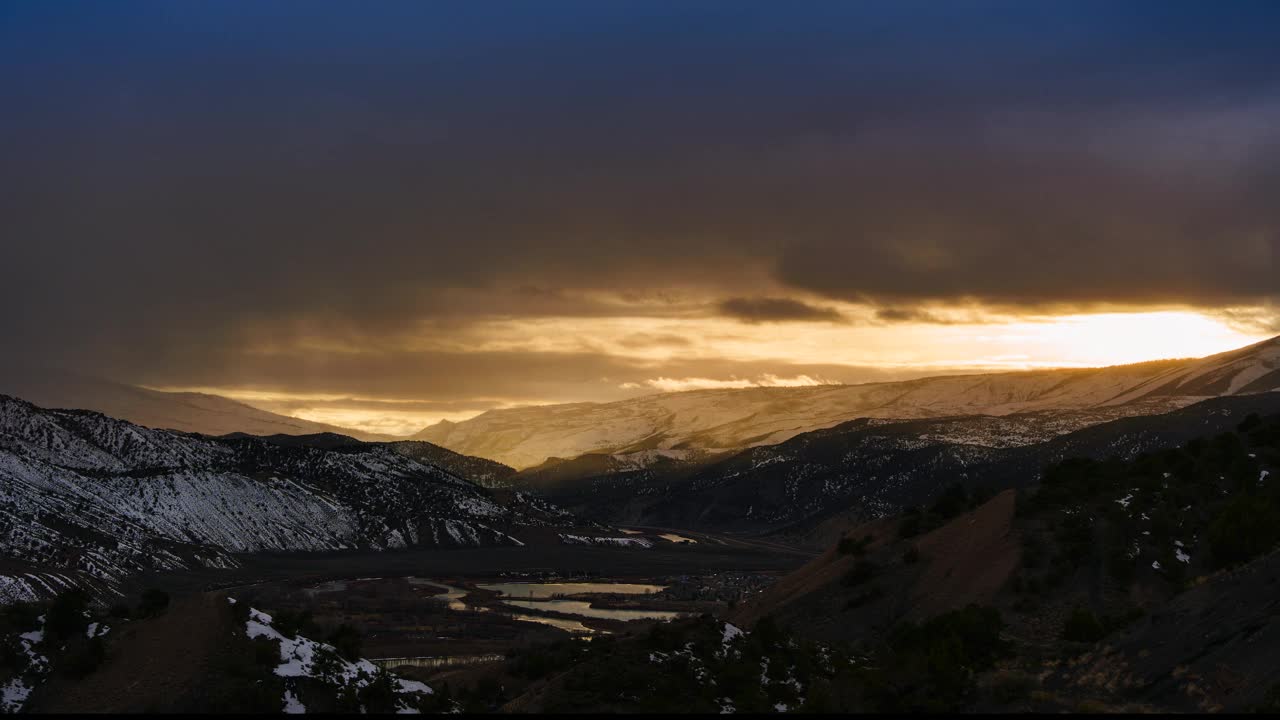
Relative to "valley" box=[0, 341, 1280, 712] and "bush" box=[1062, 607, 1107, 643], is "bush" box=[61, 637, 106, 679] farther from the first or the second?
"bush" box=[1062, 607, 1107, 643]

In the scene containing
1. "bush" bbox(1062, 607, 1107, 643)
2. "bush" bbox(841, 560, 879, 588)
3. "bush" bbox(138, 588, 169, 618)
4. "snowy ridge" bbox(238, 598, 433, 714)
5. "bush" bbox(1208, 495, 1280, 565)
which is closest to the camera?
"snowy ridge" bbox(238, 598, 433, 714)

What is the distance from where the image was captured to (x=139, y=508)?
154750 mm

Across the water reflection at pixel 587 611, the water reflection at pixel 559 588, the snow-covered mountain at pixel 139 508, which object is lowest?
the water reflection at pixel 559 588

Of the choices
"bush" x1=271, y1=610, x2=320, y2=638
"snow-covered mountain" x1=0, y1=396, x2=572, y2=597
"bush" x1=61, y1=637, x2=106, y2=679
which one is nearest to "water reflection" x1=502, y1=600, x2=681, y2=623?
"snow-covered mountain" x1=0, y1=396, x2=572, y2=597

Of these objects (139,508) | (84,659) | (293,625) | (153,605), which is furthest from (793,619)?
(139,508)

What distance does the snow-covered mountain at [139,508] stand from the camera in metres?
127

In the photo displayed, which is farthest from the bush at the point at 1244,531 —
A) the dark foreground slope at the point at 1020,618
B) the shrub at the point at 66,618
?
the shrub at the point at 66,618

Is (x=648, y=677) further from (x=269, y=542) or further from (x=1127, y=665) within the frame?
(x=269, y=542)

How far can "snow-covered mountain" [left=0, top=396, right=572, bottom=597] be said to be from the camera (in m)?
127

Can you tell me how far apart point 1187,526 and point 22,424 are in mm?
159428

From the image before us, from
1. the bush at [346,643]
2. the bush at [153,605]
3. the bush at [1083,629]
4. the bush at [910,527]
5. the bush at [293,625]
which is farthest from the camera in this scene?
the bush at [910,527]

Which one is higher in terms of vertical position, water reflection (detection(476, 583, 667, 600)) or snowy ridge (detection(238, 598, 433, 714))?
snowy ridge (detection(238, 598, 433, 714))

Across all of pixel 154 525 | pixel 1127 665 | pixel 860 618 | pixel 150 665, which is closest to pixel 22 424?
pixel 154 525

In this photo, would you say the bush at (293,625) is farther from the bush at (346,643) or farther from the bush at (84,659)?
the bush at (84,659)
